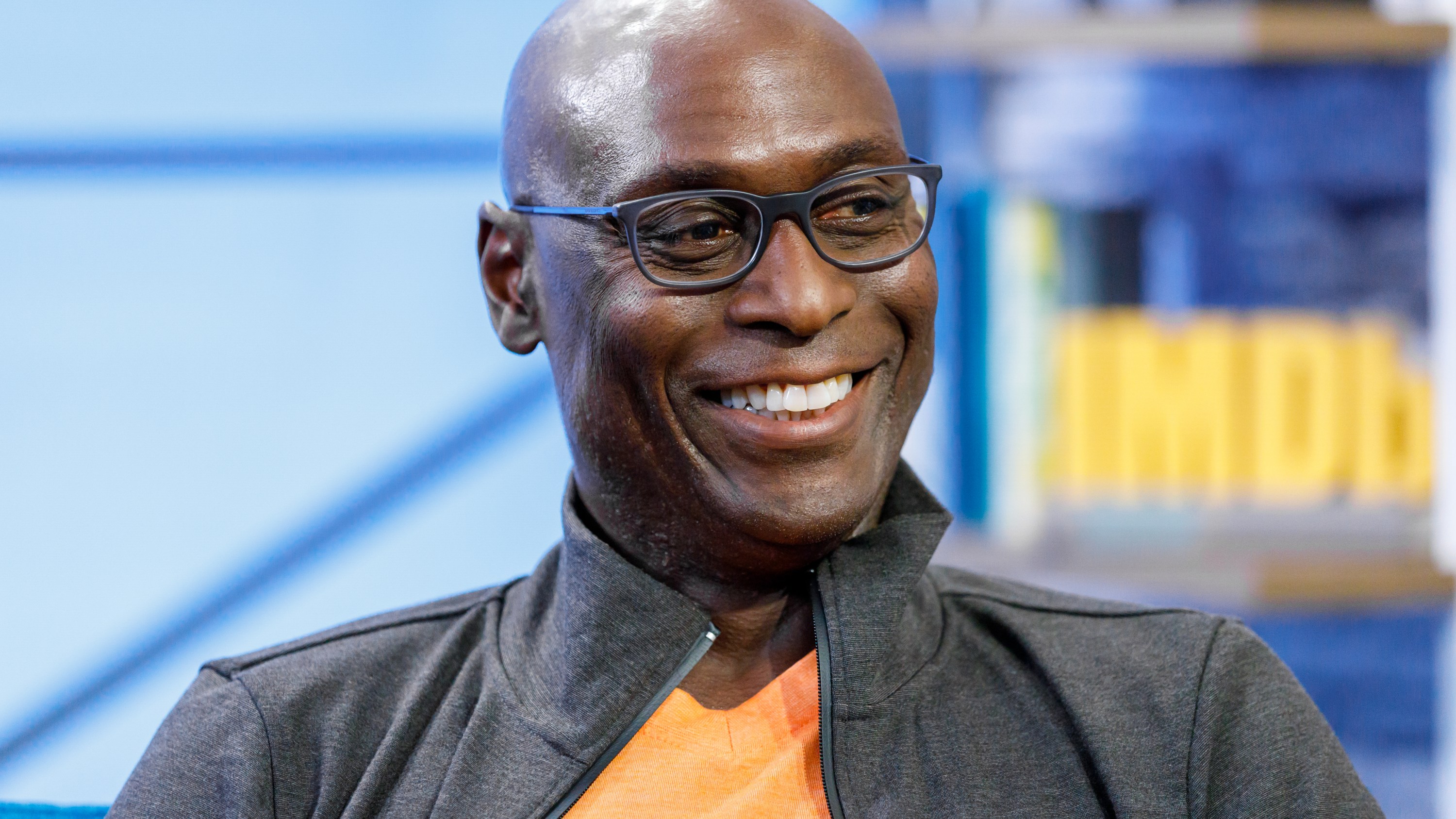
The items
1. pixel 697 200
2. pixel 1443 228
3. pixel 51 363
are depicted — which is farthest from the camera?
pixel 51 363

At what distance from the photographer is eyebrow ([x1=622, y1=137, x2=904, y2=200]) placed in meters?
0.89

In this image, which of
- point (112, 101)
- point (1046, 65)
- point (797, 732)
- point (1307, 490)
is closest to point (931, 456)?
point (1307, 490)

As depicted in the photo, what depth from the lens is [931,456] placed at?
1792mm

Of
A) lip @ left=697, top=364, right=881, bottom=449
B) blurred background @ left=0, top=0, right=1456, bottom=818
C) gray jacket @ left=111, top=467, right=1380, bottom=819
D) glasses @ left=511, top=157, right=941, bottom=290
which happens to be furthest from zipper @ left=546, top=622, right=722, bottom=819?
blurred background @ left=0, top=0, right=1456, bottom=818

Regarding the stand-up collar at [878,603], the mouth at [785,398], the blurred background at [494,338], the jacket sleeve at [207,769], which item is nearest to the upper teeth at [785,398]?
the mouth at [785,398]

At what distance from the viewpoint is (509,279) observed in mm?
1046

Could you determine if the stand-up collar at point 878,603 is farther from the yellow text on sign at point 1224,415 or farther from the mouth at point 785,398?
the yellow text on sign at point 1224,415

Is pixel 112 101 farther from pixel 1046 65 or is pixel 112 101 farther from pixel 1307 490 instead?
pixel 1307 490

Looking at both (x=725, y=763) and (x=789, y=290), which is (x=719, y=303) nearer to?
(x=789, y=290)

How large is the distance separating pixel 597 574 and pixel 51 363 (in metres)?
1.26

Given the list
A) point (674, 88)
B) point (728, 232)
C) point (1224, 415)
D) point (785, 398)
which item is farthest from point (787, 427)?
point (1224, 415)

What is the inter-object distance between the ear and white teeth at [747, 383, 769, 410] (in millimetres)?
192

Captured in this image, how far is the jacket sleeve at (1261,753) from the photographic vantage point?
850mm

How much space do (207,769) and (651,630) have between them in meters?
0.31
